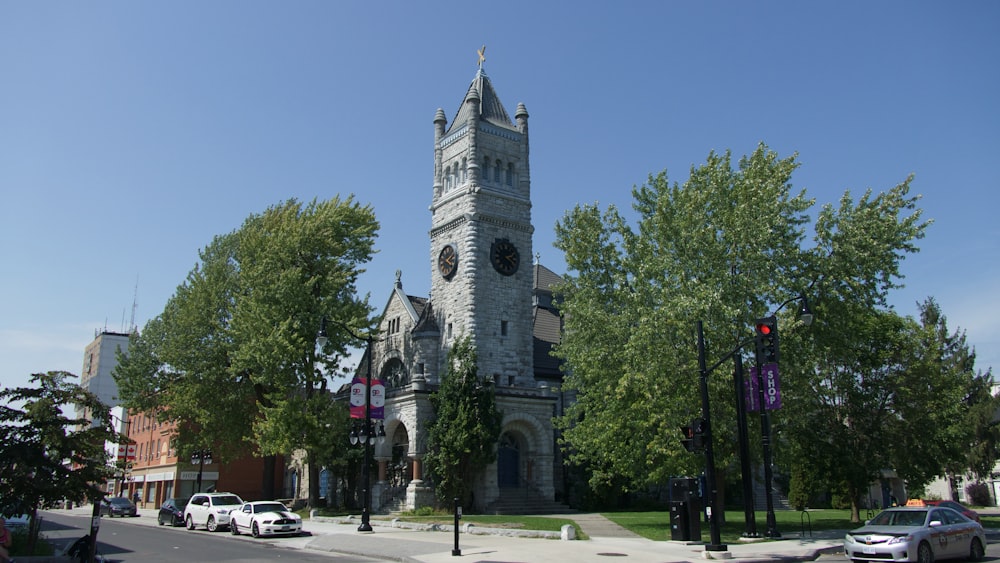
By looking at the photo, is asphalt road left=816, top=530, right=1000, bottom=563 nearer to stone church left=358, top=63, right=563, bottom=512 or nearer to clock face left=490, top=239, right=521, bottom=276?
stone church left=358, top=63, right=563, bottom=512

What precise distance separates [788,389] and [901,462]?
922 cm

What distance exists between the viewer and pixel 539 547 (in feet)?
66.4

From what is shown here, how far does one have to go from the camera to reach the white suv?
96.5ft


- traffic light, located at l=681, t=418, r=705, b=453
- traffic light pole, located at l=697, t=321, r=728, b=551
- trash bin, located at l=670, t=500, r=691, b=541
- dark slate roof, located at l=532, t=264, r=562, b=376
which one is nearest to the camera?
traffic light pole, located at l=697, t=321, r=728, b=551

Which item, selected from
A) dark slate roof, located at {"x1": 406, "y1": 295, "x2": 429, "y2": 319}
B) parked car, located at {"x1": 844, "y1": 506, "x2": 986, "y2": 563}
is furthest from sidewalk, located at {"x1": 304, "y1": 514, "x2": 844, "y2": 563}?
dark slate roof, located at {"x1": 406, "y1": 295, "x2": 429, "y2": 319}

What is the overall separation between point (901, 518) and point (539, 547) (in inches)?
352

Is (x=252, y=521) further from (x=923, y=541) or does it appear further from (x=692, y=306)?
(x=923, y=541)

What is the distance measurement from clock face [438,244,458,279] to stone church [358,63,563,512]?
66 mm

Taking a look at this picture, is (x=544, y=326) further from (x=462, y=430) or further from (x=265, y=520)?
(x=265, y=520)

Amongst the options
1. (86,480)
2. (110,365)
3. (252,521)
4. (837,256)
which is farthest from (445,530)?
(110,365)

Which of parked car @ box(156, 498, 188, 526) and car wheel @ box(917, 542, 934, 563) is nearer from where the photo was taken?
car wheel @ box(917, 542, 934, 563)

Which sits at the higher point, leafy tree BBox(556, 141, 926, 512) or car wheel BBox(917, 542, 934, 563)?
leafy tree BBox(556, 141, 926, 512)

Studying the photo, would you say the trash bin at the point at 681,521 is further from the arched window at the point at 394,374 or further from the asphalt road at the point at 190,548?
the arched window at the point at 394,374

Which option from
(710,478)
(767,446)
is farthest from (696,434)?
(767,446)
